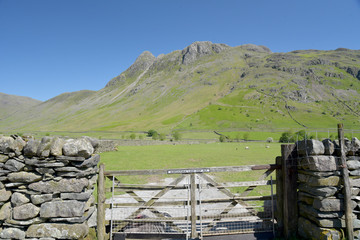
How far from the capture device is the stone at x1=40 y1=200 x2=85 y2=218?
6254mm

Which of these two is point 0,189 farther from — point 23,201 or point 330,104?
point 330,104

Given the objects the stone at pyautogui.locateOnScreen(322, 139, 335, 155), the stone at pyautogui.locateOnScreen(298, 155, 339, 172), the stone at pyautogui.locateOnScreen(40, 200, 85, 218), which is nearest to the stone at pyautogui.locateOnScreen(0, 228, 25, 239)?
the stone at pyautogui.locateOnScreen(40, 200, 85, 218)

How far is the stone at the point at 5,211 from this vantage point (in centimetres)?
623

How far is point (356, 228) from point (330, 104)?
7678 inches

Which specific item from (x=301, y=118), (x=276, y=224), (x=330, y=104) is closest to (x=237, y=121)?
(x=301, y=118)

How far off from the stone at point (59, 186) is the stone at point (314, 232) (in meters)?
6.66

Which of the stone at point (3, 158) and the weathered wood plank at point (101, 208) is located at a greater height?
the stone at point (3, 158)

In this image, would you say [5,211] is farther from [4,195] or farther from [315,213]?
[315,213]

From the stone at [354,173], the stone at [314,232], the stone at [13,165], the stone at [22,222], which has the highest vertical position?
the stone at [13,165]

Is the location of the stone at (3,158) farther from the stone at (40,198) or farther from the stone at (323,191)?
the stone at (323,191)

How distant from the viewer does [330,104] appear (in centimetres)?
16850

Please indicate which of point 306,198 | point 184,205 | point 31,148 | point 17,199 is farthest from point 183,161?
point 31,148

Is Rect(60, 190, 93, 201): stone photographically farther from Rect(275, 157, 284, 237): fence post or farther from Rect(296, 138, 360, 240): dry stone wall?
Rect(296, 138, 360, 240): dry stone wall

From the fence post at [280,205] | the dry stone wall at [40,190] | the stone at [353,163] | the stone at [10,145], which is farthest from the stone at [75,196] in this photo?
the stone at [353,163]
